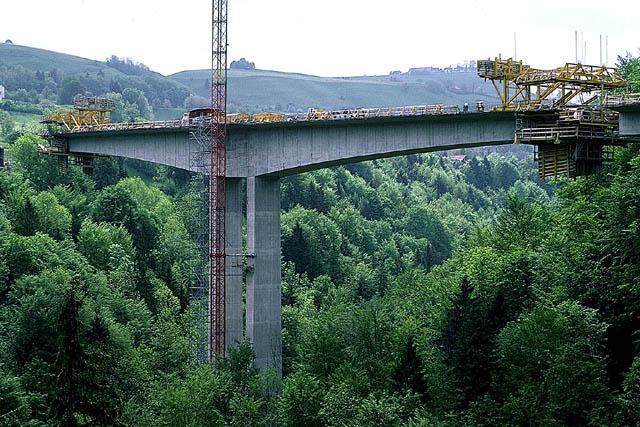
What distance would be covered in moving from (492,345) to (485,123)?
1067 centimetres

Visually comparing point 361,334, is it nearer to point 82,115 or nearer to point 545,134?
point 545,134

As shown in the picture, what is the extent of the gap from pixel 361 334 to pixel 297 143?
35.7ft

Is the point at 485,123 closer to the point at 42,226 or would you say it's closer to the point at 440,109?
the point at 440,109

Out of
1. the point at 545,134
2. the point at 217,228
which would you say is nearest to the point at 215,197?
the point at 217,228

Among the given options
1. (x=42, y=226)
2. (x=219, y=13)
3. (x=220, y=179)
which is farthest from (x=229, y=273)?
(x=42, y=226)

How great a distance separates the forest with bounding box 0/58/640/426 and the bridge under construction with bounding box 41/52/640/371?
7.76 ft

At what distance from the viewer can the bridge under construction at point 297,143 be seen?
45.6m

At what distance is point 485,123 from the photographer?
48.7 meters

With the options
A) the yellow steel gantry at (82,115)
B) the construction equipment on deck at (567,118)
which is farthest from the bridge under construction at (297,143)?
the yellow steel gantry at (82,115)

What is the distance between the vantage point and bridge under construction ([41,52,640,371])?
4559cm

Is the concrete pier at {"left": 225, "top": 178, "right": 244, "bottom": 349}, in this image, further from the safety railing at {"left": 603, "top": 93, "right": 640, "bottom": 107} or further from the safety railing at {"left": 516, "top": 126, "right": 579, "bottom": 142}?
the safety railing at {"left": 603, "top": 93, "right": 640, "bottom": 107}

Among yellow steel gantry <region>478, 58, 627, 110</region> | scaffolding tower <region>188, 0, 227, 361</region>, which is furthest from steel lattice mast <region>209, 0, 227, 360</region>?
yellow steel gantry <region>478, 58, 627, 110</region>

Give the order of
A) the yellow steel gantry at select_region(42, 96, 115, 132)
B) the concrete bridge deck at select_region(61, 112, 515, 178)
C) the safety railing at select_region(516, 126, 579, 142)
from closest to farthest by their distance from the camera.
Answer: the safety railing at select_region(516, 126, 579, 142)
the concrete bridge deck at select_region(61, 112, 515, 178)
the yellow steel gantry at select_region(42, 96, 115, 132)

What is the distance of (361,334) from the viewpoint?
54.0 meters
